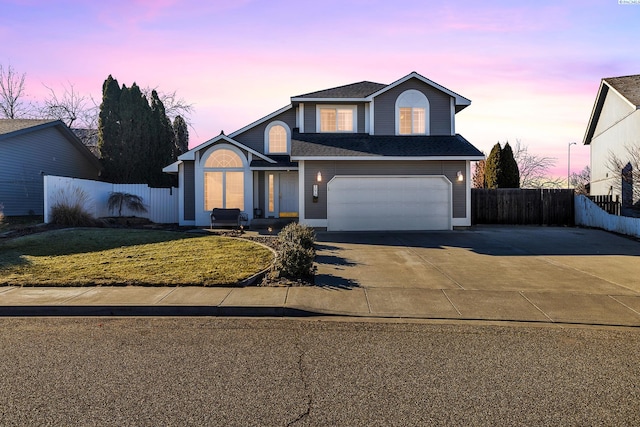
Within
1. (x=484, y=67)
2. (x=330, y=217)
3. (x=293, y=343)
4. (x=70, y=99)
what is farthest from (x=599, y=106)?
(x=70, y=99)

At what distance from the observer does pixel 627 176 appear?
21172 millimetres

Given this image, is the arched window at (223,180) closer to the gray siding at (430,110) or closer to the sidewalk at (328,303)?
the gray siding at (430,110)

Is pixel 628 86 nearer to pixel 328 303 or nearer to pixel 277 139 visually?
pixel 277 139

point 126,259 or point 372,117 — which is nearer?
point 126,259

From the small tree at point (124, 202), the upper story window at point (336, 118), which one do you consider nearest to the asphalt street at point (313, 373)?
the upper story window at point (336, 118)

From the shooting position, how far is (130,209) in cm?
2244

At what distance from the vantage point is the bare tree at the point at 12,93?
129 feet

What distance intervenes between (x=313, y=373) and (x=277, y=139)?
18.1 meters

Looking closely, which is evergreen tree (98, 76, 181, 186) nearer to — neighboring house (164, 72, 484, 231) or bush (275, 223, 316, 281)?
neighboring house (164, 72, 484, 231)

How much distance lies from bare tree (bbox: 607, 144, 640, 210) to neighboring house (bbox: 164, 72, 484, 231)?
885 centimetres

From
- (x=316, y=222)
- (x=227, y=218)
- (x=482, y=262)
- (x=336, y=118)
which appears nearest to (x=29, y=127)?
(x=227, y=218)

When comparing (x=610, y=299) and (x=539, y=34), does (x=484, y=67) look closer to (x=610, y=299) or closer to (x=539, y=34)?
(x=539, y=34)

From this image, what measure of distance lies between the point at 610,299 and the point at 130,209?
70.6ft

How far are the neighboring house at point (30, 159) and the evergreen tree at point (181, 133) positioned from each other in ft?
35.2
